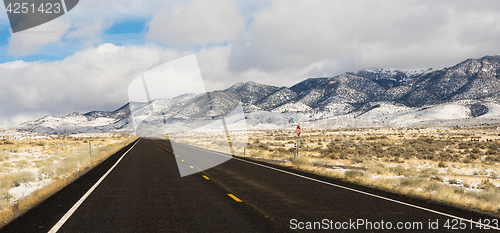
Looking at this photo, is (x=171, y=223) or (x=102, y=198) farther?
(x=102, y=198)

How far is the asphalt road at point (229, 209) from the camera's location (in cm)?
607

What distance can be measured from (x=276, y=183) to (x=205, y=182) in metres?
2.75

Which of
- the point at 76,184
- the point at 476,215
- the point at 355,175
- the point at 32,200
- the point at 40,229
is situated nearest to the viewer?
the point at 40,229

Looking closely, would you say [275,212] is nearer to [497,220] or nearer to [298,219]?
[298,219]

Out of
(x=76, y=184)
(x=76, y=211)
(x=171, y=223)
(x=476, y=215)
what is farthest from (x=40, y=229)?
(x=476, y=215)

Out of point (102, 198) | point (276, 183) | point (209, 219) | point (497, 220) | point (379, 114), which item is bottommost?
point (379, 114)

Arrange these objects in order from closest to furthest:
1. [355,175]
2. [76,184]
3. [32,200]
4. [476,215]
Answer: [476,215] → [32,200] → [76,184] → [355,175]

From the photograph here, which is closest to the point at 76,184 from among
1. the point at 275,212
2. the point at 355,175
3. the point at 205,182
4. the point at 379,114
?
the point at 205,182

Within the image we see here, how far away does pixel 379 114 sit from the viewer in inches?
6949

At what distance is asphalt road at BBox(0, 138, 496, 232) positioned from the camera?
19.9 feet

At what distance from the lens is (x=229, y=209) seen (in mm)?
7363

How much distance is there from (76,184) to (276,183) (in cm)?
764

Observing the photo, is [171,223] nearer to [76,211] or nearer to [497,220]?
[76,211]

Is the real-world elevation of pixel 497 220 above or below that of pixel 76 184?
below
